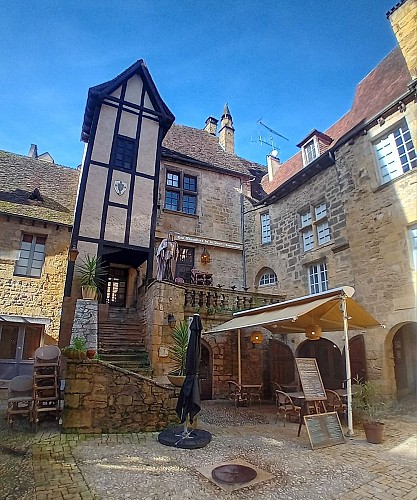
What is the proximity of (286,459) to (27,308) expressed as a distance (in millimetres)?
9101

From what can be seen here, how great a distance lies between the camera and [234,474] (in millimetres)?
3604

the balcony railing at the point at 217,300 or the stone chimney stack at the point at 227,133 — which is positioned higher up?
the stone chimney stack at the point at 227,133

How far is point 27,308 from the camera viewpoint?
10.0 metres

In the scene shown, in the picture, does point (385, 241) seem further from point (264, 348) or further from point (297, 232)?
point (264, 348)

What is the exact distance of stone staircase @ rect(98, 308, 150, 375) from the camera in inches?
295

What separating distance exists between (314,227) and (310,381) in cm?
614

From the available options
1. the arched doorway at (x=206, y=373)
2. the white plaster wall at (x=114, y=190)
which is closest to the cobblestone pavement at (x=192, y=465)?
the arched doorway at (x=206, y=373)

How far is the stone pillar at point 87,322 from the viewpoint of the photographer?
23.7ft

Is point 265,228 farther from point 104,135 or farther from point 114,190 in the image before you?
point 104,135

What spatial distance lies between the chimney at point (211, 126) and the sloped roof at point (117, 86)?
15.8 ft

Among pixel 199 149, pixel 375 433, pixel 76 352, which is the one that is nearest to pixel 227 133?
pixel 199 149

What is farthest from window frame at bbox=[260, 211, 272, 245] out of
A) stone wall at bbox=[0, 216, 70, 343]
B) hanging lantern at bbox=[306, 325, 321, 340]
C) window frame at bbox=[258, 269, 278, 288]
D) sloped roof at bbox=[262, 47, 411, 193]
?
stone wall at bbox=[0, 216, 70, 343]

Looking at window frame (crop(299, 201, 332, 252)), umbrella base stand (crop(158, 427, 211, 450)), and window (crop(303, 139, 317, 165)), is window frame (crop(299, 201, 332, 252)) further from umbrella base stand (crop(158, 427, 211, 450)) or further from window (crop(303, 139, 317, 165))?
umbrella base stand (crop(158, 427, 211, 450))

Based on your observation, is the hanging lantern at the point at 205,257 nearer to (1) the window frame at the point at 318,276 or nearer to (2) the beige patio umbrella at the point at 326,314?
(1) the window frame at the point at 318,276
